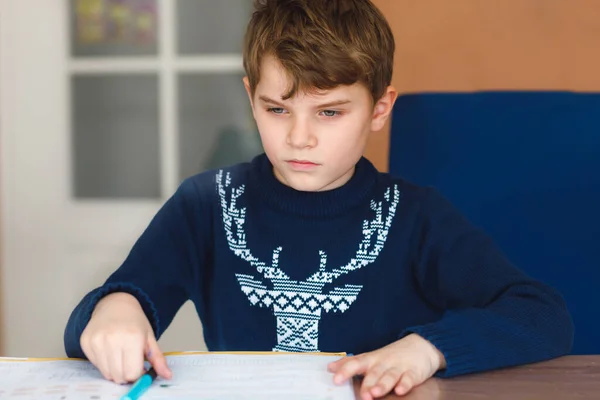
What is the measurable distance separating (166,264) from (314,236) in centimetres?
22

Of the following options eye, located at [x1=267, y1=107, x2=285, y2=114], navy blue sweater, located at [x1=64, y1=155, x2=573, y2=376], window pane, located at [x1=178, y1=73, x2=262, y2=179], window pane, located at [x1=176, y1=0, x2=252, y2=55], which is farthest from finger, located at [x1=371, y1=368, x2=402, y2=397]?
window pane, located at [x1=176, y1=0, x2=252, y2=55]

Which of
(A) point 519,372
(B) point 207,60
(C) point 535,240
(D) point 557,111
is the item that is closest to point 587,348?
(C) point 535,240

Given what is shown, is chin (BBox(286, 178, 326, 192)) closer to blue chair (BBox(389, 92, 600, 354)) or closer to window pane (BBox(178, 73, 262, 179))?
blue chair (BBox(389, 92, 600, 354))

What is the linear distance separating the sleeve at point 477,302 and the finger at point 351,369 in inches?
3.6

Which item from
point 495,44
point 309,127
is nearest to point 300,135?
point 309,127

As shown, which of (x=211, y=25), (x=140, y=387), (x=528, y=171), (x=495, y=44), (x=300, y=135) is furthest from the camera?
(x=211, y=25)

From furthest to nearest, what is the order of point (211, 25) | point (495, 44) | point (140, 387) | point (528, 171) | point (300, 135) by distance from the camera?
point (211, 25)
point (495, 44)
point (528, 171)
point (300, 135)
point (140, 387)

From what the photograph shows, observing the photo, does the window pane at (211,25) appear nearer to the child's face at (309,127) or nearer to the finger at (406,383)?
the child's face at (309,127)

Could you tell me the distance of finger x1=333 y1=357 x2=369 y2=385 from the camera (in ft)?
2.32

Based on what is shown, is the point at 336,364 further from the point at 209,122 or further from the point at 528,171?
the point at 209,122

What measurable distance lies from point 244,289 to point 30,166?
1.66 m

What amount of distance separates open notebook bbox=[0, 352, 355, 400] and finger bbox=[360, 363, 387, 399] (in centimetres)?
1

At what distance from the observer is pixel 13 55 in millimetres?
2520

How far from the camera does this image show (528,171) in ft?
4.05
